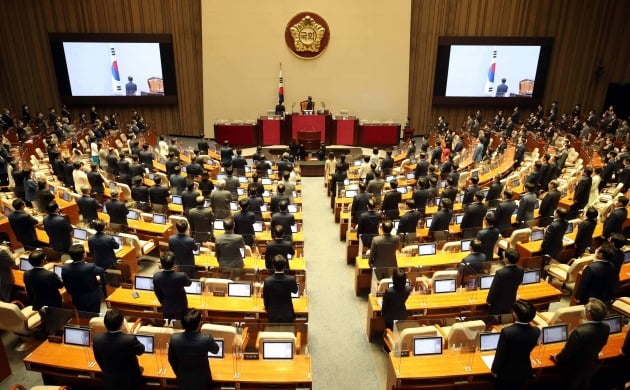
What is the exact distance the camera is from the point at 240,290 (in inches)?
224

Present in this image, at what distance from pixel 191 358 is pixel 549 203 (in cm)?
720

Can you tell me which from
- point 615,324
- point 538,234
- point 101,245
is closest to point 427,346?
point 615,324

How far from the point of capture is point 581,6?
19.0 meters

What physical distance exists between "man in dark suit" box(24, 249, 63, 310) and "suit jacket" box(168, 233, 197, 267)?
4.50 feet

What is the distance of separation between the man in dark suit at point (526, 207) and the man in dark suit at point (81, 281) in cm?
703

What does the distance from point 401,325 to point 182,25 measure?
17.0 metres

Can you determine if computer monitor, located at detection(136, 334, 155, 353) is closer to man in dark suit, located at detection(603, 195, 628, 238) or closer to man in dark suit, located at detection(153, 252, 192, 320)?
man in dark suit, located at detection(153, 252, 192, 320)

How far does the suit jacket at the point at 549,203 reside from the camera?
27.2 feet

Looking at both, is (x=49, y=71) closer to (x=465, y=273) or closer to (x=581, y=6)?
(x=465, y=273)

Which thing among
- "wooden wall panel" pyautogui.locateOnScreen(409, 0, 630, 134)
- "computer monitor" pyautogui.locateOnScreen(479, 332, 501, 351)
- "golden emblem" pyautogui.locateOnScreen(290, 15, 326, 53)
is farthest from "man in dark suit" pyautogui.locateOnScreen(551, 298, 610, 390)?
"wooden wall panel" pyautogui.locateOnScreen(409, 0, 630, 134)

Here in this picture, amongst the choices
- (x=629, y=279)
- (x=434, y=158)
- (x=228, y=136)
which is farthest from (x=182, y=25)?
(x=629, y=279)

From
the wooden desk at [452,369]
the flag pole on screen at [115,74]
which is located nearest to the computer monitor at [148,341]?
the wooden desk at [452,369]

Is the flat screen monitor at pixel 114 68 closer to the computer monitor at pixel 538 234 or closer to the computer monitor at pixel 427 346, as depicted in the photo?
the computer monitor at pixel 538 234

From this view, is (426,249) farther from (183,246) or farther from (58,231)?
(58,231)
